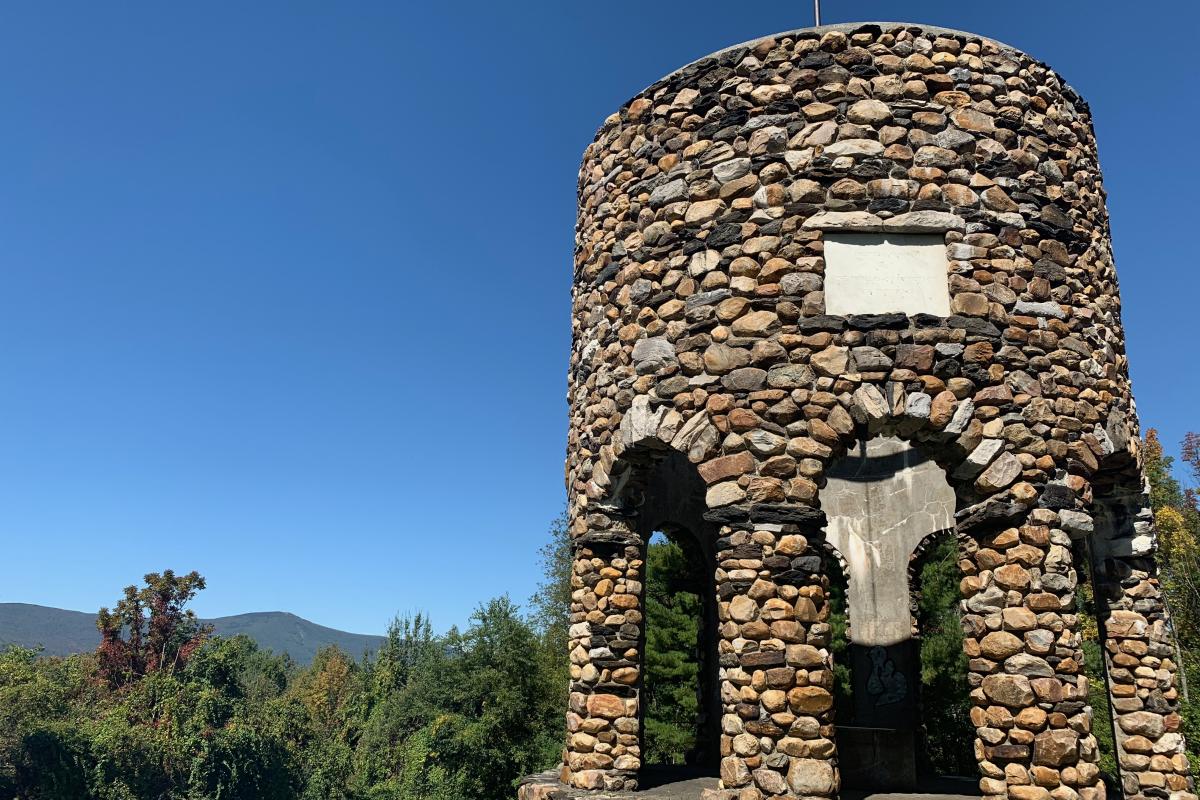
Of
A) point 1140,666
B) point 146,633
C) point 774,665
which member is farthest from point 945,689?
point 146,633

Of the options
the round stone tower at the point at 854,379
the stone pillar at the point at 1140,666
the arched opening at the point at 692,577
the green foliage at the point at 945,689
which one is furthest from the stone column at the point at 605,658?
the green foliage at the point at 945,689

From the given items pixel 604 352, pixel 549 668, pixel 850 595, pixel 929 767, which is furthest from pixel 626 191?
pixel 549 668

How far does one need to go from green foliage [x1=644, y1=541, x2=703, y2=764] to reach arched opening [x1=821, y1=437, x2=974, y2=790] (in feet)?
22.9

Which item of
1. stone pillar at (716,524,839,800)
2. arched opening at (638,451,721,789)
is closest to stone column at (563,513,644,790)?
arched opening at (638,451,721,789)

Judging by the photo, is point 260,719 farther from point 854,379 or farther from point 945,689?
point 854,379

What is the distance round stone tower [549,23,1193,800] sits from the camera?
237 inches

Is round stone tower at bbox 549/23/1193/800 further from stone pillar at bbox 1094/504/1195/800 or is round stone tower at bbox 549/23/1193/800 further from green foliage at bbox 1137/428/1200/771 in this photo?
green foliage at bbox 1137/428/1200/771

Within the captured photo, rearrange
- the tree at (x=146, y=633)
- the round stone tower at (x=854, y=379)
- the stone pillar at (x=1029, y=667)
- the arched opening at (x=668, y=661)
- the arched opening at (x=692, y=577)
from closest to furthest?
the stone pillar at (x=1029, y=667) < the round stone tower at (x=854, y=379) < the arched opening at (x=692, y=577) < the arched opening at (x=668, y=661) < the tree at (x=146, y=633)

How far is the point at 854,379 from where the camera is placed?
21.0 feet

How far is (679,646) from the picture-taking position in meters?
19.4

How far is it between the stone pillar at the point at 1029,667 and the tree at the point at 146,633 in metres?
48.3

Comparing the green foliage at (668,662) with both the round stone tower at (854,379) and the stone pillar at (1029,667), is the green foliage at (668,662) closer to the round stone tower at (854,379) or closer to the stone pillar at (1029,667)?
the round stone tower at (854,379)

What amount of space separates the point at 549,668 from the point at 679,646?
8989 mm

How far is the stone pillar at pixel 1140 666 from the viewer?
712cm
